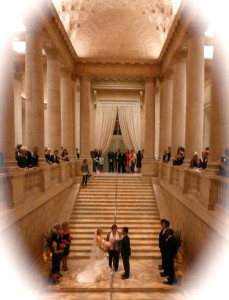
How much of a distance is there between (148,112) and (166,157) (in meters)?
3.67

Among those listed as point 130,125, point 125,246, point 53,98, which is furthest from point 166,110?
point 125,246

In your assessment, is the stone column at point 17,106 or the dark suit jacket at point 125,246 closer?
the dark suit jacket at point 125,246

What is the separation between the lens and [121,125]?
24.7 metres

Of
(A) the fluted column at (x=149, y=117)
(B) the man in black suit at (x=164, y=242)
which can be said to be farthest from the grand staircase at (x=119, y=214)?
(A) the fluted column at (x=149, y=117)

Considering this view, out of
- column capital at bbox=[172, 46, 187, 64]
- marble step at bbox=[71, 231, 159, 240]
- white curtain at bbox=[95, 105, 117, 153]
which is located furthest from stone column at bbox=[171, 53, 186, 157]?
white curtain at bbox=[95, 105, 117, 153]

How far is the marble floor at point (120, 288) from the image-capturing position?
25.5ft

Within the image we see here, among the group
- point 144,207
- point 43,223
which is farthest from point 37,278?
point 144,207

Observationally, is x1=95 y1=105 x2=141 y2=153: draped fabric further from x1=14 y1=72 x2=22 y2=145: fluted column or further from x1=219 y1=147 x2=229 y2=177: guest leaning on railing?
x1=219 y1=147 x2=229 y2=177: guest leaning on railing

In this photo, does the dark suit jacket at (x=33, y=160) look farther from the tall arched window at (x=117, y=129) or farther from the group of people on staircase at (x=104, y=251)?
the tall arched window at (x=117, y=129)

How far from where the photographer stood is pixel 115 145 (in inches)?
1001

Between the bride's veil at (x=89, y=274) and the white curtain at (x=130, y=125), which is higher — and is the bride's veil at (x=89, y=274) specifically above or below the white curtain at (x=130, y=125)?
below

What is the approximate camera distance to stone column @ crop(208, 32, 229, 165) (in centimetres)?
759

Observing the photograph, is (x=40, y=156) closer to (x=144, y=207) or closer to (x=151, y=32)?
(x=144, y=207)

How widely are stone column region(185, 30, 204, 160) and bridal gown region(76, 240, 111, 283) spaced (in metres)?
4.96
